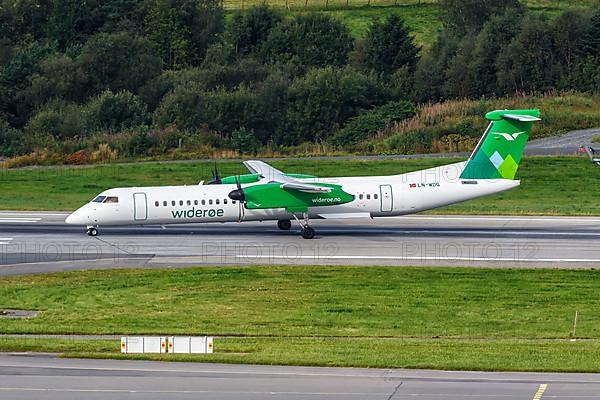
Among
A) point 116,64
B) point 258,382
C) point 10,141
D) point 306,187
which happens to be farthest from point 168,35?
point 258,382

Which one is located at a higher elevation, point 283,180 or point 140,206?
point 283,180

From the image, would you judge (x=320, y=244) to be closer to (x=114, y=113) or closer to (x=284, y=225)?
(x=284, y=225)

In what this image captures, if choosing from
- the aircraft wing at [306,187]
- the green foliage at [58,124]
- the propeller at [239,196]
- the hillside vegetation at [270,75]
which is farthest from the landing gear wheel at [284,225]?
the green foliage at [58,124]

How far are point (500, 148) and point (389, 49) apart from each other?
54084mm

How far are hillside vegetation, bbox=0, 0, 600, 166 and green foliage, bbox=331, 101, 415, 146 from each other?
0.47 feet

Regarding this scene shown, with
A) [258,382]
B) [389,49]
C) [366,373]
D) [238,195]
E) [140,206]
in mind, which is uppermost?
[389,49]

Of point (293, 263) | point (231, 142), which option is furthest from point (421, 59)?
point (293, 263)

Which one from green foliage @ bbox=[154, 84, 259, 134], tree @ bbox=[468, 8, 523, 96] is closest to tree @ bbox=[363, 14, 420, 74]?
tree @ bbox=[468, 8, 523, 96]

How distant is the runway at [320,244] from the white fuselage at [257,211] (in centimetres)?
91

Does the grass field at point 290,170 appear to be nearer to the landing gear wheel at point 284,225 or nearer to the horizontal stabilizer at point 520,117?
the horizontal stabilizer at point 520,117

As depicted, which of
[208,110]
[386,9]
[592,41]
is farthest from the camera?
[386,9]

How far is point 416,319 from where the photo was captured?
34.0 meters

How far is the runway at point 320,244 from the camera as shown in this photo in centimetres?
4275

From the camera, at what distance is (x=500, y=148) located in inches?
1912
